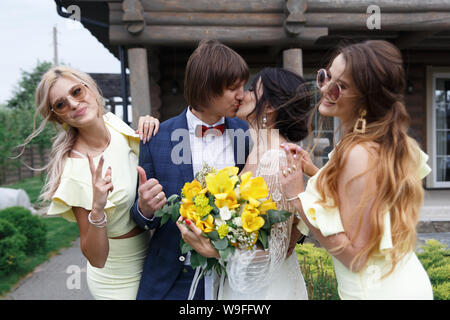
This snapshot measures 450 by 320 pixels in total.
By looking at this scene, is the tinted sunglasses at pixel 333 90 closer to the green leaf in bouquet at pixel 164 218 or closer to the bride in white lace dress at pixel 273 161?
the bride in white lace dress at pixel 273 161

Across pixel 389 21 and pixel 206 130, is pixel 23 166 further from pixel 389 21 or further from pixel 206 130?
pixel 206 130

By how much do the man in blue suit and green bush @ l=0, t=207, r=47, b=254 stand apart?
4178 millimetres

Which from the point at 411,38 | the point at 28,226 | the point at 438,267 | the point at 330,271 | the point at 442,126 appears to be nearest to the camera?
the point at 438,267

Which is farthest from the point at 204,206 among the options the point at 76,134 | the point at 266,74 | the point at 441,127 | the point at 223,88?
the point at 441,127

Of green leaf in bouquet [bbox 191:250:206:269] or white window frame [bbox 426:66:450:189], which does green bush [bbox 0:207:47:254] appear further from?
white window frame [bbox 426:66:450:189]

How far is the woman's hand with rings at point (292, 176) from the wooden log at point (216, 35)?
12.2 feet

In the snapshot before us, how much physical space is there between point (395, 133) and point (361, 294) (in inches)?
24.0

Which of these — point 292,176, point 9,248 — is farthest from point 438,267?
point 9,248

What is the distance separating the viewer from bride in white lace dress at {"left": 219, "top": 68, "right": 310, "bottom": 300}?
4.57 ft

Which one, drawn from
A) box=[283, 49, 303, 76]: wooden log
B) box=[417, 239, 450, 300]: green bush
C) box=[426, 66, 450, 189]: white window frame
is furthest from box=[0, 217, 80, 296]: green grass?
box=[426, 66, 450, 189]: white window frame

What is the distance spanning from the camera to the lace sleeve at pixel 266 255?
131 centimetres

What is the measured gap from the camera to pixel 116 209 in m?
1.66

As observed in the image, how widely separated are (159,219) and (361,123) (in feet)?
3.28
